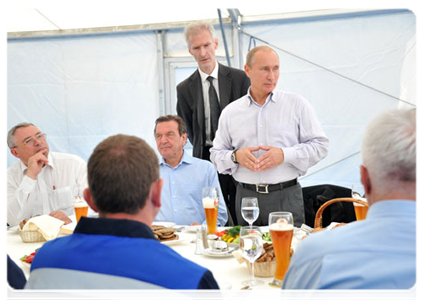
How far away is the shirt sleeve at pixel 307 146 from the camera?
3137mm

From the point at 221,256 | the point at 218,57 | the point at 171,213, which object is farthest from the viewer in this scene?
the point at 218,57

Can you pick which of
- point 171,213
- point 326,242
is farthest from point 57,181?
point 326,242

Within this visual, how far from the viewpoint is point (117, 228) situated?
1121 mm

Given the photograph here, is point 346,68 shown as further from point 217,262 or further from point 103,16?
point 217,262

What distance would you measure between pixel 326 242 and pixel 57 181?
9.01 ft

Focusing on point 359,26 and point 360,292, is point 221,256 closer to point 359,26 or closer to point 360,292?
point 360,292

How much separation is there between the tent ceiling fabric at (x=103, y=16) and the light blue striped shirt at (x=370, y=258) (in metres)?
4.38

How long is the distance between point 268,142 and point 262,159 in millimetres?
→ 289

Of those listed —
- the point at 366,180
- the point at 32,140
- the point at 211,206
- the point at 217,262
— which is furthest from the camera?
the point at 32,140

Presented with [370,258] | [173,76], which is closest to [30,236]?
[370,258]

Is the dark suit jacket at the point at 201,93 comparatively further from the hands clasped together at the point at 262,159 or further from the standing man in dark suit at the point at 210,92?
the hands clasped together at the point at 262,159

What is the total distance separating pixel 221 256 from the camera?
201cm

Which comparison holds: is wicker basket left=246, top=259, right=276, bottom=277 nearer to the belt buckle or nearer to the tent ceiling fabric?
the belt buckle

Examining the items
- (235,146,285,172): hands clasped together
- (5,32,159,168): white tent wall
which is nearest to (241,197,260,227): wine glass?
(235,146,285,172): hands clasped together
